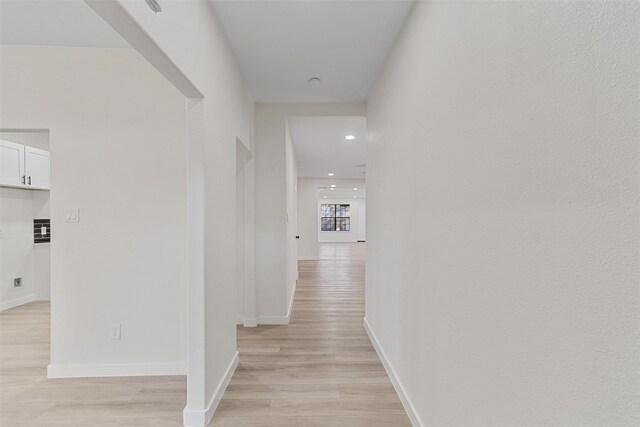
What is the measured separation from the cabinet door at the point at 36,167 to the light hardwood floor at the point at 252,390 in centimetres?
215

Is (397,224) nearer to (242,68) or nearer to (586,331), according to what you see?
(586,331)

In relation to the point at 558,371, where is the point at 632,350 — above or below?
above

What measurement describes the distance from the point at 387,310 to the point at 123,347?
2248 millimetres

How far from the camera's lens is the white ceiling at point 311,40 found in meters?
2.09

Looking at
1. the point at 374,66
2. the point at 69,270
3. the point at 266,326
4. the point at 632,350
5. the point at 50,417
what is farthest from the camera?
the point at 266,326

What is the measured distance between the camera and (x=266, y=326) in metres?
3.88

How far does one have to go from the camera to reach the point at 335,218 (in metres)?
16.2

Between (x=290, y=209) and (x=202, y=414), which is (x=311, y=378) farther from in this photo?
(x=290, y=209)

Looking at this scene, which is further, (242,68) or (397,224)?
(242,68)

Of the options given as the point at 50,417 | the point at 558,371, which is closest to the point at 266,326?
the point at 50,417

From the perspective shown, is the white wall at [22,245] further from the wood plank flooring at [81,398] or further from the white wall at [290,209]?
the white wall at [290,209]

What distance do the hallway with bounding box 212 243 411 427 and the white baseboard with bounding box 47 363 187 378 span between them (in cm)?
56

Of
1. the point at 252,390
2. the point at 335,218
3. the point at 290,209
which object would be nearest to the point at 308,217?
the point at 290,209

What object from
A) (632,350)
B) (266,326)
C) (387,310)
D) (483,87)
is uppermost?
(483,87)
